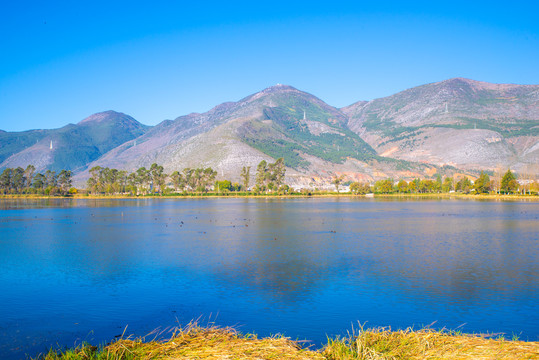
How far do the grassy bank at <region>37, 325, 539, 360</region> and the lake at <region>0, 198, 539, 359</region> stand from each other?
4.42 m

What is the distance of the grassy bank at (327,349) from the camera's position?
344 inches

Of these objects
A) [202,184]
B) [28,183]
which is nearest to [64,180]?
[28,183]

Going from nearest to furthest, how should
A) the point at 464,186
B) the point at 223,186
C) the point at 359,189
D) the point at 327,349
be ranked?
1. the point at 327,349
2. the point at 223,186
3. the point at 359,189
4. the point at 464,186

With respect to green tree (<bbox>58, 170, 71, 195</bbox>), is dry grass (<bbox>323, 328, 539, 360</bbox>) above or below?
below

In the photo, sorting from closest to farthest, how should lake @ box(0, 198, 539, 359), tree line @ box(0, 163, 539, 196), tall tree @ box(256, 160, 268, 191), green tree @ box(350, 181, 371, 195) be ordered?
lake @ box(0, 198, 539, 359) → tall tree @ box(256, 160, 268, 191) → tree line @ box(0, 163, 539, 196) → green tree @ box(350, 181, 371, 195)

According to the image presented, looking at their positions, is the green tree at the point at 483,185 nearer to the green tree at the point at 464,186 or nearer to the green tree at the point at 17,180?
the green tree at the point at 464,186

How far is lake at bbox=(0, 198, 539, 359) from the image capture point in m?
15.3

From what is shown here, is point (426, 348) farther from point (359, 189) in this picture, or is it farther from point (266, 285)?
point (359, 189)

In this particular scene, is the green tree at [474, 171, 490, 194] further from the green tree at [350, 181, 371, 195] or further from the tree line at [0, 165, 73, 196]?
the tree line at [0, 165, 73, 196]

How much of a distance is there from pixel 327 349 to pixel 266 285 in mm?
11532

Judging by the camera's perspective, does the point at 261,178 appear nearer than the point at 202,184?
Yes

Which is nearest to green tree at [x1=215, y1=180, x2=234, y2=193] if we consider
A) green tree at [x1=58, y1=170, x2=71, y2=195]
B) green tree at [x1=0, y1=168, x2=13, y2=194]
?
green tree at [x1=58, y1=170, x2=71, y2=195]

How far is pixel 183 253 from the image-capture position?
32031 millimetres

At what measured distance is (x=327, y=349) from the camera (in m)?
9.69
